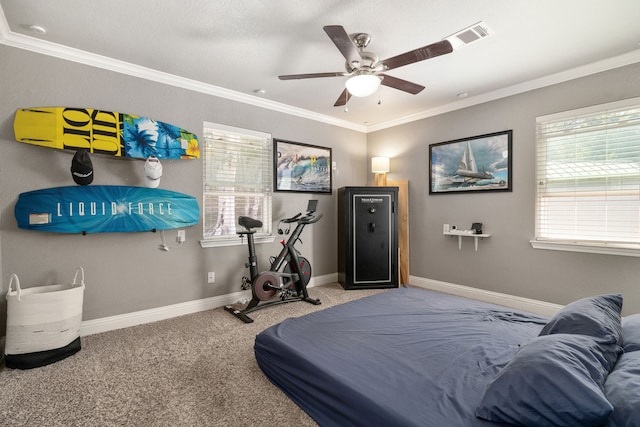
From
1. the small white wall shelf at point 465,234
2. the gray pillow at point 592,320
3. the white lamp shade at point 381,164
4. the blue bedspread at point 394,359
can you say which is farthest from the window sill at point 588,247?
the white lamp shade at point 381,164

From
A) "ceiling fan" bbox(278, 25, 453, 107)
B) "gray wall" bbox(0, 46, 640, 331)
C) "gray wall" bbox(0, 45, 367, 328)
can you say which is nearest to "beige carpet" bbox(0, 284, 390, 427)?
"gray wall" bbox(0, 45, 367, 328)

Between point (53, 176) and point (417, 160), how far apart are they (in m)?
4.33

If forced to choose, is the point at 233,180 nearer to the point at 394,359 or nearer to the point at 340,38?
the point at 340,38

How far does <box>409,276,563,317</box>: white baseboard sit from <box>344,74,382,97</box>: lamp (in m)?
2.99

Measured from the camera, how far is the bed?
38.7 inches

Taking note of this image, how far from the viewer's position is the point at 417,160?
4555 millimetres

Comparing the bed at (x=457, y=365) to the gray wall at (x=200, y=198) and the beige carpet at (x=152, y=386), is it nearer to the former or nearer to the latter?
the beige carpet at (x=152, y=386)

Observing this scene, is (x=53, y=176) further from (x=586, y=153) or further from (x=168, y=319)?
(x=586, y=153)

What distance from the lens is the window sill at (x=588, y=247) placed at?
280cm

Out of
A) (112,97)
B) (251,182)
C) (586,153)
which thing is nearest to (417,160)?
(586,153)

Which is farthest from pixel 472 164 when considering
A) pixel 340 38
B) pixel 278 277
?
pixel 278 277

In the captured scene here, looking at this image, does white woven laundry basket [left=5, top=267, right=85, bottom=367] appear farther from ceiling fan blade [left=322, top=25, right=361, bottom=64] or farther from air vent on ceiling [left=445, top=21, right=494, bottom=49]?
air vent on ceiling [left=445, top=21, right=494, bottom=49]

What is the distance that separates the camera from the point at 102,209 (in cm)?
277

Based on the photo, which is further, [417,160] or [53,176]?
[417,160]
